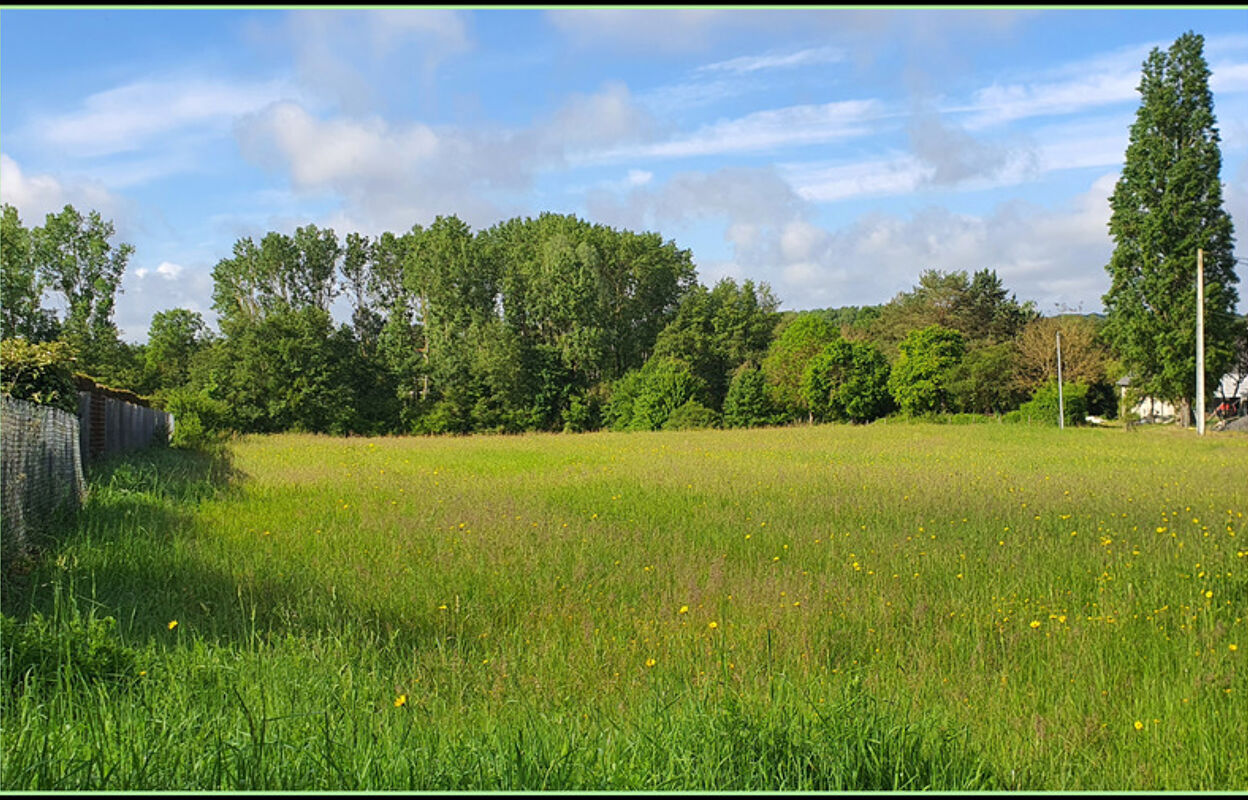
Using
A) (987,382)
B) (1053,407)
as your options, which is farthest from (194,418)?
(987,382)

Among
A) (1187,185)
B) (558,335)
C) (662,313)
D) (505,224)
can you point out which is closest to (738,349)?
(662,313)

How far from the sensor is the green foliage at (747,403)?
192 ft

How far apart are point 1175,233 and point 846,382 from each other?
2250 cm

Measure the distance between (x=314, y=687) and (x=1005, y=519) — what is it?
830 cm

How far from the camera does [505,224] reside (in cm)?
7406

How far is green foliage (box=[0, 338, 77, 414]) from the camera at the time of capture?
37.7ft

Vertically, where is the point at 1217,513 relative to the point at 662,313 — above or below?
below

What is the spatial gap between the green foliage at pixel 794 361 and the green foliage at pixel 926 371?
17.4ft

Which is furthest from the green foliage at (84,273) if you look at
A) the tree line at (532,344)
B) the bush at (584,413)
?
the bush at (584,413)

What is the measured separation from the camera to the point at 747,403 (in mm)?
58844

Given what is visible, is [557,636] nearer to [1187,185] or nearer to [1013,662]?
[1013,662]

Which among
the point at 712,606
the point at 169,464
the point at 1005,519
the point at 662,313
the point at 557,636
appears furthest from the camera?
the point at 662,313

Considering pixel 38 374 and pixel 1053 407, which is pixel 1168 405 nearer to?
pixel 1053 407

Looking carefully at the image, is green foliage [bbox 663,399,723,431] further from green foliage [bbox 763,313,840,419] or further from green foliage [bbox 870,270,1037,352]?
green foliage [bbox 870,270,1037,352]
